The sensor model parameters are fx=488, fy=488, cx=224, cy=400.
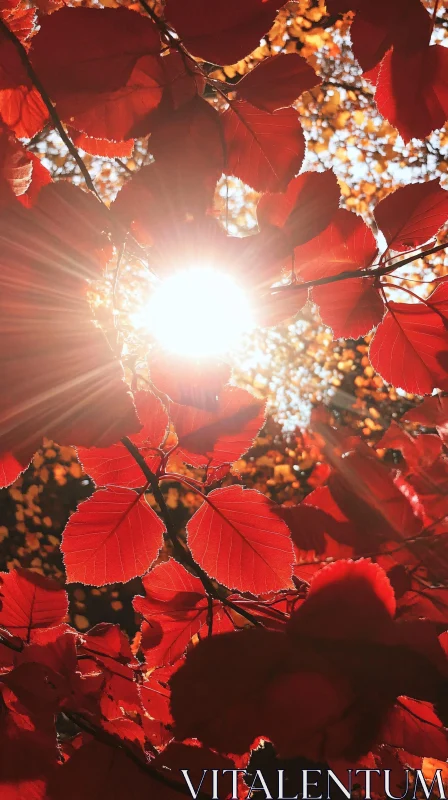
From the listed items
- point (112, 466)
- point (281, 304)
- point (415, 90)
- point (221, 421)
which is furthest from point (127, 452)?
point (415, 90)

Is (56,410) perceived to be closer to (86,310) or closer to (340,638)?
(86,310)

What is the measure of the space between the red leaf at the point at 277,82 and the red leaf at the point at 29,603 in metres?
0.63

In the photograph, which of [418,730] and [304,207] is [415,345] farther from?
[418,730]

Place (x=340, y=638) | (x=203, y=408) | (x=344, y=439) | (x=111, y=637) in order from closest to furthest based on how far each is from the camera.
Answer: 1. (x=340, y=638)
2. (x=203, y=408)
3. (x=111, y=637)
4. (x=344, y=439)

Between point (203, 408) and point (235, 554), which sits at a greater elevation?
point (203, 408)

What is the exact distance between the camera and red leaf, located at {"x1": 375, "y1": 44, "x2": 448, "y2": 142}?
0.41 metres

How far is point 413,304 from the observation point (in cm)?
53

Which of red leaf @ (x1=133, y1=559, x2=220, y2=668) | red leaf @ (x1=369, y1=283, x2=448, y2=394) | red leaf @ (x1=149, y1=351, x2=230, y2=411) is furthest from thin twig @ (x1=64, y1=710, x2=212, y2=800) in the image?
red leaf @ (x1=369, y1=283, x2=448, y2=394)

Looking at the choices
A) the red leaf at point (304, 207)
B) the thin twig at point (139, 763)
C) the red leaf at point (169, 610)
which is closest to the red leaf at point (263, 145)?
the red leaf at point (304, 207)

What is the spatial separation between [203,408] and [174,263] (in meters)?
0.13

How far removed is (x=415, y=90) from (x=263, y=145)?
0.45 feet

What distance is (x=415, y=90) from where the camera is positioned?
16.5 inches

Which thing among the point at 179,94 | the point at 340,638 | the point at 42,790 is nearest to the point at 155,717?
A: the point at 42,790

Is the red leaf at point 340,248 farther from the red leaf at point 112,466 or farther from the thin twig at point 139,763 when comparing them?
the thin twig at point 139,763
